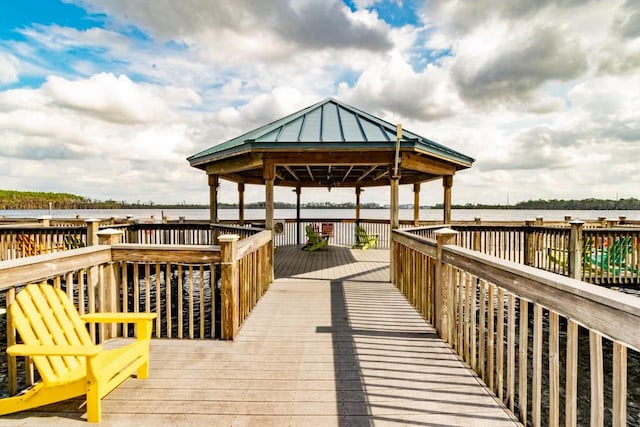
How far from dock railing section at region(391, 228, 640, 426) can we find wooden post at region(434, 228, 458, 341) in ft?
0.04

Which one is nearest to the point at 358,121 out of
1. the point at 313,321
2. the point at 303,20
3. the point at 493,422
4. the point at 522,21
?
the point at 303,20

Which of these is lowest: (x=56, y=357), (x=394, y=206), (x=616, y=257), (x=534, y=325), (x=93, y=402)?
(x=93, y=402)

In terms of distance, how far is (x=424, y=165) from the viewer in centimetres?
711

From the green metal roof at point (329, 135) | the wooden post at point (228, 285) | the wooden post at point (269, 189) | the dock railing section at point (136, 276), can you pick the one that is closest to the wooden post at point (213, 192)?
the green metal roof at point (329, 135)

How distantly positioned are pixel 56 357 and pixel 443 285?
358 centimetres

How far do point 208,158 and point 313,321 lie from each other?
15.0 feet

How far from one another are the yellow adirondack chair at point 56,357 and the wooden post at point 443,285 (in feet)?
10.1

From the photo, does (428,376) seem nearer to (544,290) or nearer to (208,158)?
(544,290)

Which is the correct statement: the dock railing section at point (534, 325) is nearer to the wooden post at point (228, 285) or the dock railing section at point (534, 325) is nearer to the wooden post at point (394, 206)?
the wooden post at point (394, 206)

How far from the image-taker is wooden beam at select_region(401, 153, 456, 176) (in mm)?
6520

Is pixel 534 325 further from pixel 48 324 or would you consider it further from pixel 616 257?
pixel 616 257

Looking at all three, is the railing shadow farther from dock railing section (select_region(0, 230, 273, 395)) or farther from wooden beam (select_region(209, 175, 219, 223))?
wooden beam (select_region(209, 175, 219, 223))

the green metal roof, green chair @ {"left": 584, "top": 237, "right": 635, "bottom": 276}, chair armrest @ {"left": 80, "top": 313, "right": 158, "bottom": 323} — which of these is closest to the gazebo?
the green metal roof

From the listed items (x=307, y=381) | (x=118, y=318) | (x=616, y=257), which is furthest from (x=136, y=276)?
(x=616, y=257)
